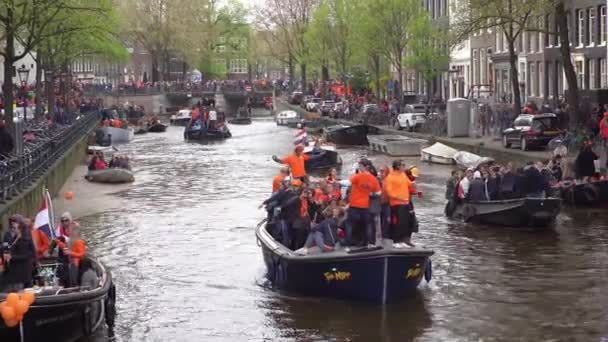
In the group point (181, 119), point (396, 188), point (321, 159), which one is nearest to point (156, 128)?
point (181, 119)

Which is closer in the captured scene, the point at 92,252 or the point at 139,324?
the point at 139,324

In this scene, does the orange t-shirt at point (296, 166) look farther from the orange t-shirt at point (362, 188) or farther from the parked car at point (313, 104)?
the parked car at point (313, 104)

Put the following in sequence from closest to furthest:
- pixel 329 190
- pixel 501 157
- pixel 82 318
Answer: pixel 82 318, pixel 329 190, pixel 501 157

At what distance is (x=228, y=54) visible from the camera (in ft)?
471

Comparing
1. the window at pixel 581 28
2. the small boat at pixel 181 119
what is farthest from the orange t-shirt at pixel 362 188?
the small boat at pixel 181 119

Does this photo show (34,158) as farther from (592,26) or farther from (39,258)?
(592,26)

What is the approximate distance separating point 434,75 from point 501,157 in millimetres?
36361

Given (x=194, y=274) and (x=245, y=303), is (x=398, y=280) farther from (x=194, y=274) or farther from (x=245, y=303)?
(x=194, y=274)

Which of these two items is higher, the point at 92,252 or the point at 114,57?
the point at 114,57

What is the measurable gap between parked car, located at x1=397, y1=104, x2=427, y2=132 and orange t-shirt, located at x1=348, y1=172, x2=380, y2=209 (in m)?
43.1

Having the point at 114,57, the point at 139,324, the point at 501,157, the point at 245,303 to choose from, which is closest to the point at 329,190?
the point at 245,303

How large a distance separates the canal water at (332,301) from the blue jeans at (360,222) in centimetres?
120

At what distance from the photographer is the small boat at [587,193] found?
34.6 m

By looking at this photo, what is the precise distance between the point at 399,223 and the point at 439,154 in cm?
2914
